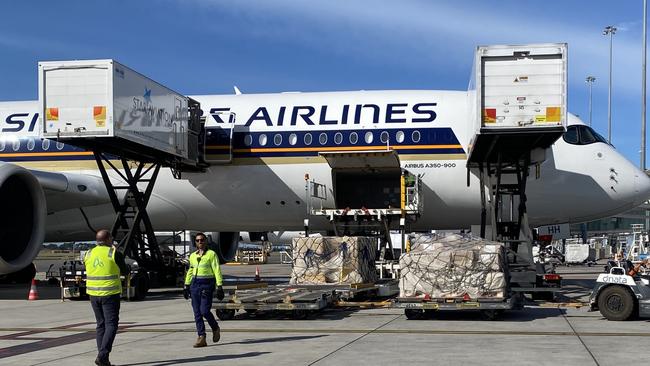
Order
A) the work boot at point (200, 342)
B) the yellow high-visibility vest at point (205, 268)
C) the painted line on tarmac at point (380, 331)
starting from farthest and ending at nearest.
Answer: the painted line on tarmac at point (380, 331), the yellow high-visibility vest at point (205, 268), the work boot at point (200, 342)

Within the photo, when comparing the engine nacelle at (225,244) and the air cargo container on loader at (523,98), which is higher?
the air cargo container on loader at (523,98)

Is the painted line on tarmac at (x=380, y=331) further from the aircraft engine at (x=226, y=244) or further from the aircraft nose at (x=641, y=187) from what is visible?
the aircraft engine at (x=226, y=244)

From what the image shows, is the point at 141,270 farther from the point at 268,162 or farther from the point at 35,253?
the point at 268,162

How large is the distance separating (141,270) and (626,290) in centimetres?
1008

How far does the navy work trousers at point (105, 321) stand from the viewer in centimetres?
800

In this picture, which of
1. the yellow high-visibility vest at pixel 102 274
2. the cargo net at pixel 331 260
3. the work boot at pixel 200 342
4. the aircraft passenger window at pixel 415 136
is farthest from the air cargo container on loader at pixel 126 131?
the yellow high-visibility vest at pixel 102 274

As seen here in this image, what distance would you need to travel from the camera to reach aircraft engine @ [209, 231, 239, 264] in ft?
76.1

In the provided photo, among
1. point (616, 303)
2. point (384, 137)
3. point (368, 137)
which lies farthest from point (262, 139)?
point (616, 303)

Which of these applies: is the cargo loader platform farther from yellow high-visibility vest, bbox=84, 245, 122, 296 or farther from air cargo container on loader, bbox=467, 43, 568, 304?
yellow high-visibility vest, bbox=84, 245, 122, 296

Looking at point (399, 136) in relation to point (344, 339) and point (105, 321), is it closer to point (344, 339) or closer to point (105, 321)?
point (344, 339)

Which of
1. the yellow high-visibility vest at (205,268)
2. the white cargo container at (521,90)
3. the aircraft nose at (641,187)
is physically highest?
the white cargo container at (521,90)

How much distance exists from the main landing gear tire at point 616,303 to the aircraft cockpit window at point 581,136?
584cm

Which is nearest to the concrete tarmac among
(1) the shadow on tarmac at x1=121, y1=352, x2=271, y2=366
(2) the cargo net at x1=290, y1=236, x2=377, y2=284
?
(1) the shadow on tarmac at x1=121, y1=352, x2=271, y2=366

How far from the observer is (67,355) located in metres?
8.98
